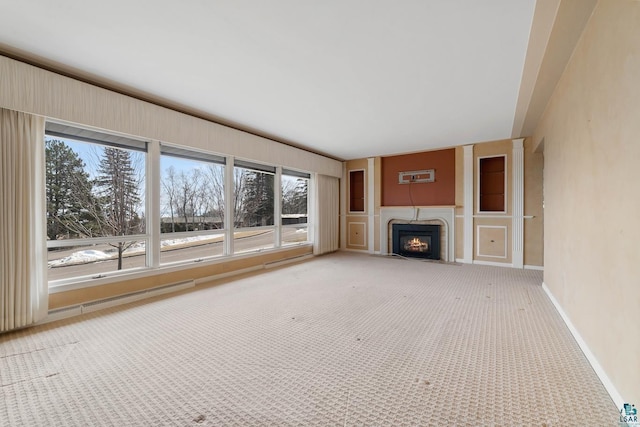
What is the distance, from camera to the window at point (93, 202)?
2699mm

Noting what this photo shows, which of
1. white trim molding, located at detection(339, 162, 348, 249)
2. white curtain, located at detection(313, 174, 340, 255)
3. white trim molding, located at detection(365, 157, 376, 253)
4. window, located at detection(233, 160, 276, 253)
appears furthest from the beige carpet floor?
white trim molding, located at detection(339, 162, 348, 249)

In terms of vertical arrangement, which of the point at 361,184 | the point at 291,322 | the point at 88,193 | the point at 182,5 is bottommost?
the point at 291,322

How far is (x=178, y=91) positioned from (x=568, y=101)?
3968 millimetres

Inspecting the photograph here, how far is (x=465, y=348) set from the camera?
2.00m

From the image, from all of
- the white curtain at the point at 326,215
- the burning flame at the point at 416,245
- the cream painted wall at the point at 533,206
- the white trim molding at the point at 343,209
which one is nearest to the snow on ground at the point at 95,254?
the white curtain at the point at 326,215

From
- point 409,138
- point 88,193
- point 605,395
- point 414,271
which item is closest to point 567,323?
point 605,395

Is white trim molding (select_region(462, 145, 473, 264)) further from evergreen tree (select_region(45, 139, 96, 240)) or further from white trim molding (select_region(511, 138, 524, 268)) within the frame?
evergreen tree (select_region(45, 139, 96, 240))

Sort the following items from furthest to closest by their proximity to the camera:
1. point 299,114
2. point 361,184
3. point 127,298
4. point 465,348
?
1. point 361,184
2. point 299,114
3. point 127,298
4. point 465,348

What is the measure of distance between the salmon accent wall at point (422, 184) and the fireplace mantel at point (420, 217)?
0.16 m

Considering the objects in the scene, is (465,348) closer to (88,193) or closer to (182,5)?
(182,5)

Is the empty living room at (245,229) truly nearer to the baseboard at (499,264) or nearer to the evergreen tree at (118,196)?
the evergreen tree at (118,196)

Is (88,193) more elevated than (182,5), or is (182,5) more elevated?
(182,5)

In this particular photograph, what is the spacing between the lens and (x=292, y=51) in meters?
2.24

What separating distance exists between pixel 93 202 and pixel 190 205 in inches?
44.4
